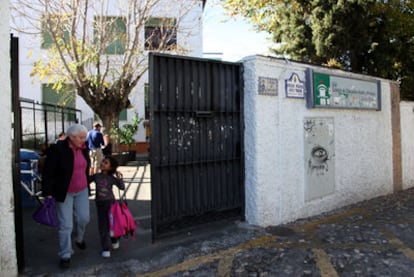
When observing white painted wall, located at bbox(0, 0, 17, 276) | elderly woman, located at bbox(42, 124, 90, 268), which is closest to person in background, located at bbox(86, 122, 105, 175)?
elderly woman, located at bbox(42, 124, 90, 268)

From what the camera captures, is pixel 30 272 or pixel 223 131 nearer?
pixel 30 272

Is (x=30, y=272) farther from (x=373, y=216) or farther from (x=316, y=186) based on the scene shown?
(x=373, y=216)

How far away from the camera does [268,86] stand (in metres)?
5.68

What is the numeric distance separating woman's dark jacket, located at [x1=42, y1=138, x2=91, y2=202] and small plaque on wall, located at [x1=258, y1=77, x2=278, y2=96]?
2.93 m

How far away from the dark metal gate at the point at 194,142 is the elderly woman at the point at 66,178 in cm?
89

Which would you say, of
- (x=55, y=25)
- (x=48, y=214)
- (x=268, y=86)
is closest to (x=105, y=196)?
(x=48, y=214)

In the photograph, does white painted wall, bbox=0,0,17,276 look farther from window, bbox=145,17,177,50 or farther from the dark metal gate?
window, bbox=145,17,177,50

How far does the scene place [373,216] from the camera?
260 inches

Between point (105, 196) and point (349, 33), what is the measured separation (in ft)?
32.3

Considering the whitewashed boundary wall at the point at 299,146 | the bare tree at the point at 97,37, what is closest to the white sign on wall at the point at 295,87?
the whitewashed boundary wall at the point at 299,146

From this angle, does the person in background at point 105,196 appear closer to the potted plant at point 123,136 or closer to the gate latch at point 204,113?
the gate latch at point 204,113

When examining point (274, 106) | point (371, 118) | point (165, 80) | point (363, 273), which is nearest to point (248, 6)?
point (371, 118)

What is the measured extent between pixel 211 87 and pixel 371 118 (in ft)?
14.5

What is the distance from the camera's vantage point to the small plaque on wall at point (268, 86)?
5.59 m
